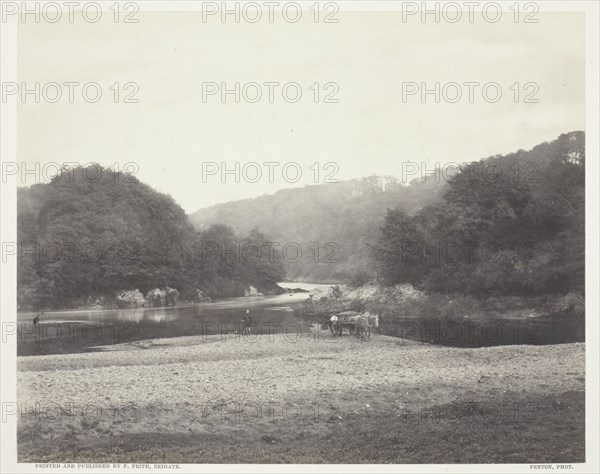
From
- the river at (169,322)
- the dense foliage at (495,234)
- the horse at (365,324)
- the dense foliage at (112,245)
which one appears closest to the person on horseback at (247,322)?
the river at (169,322)

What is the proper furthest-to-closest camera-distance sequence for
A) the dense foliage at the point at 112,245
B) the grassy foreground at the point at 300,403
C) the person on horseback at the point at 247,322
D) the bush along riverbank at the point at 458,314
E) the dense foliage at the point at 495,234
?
the person on horseback at the point at 247,322
the bush along riverbank at the point at 458,314
the dense foliage at the point at 495,234
the dense foliage at the point at 112,245
the grassy foreground at the point at 300,403

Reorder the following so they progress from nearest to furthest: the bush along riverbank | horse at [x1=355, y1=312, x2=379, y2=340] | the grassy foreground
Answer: the grassy foreground < the bush along riverbank < horse at [x1=355, y1=312, x2=379, y2=340]

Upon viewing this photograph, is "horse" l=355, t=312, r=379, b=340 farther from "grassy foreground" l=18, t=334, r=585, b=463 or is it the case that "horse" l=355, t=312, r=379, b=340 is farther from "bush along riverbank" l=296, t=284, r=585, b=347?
"grassy foreground" l=18, t=334, r=585, b=463

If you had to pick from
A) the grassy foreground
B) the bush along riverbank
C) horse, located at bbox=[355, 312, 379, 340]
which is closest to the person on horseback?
the grassy foreground

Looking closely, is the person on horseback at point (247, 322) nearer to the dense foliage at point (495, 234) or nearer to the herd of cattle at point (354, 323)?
the herd of cattle at point (354, 323)

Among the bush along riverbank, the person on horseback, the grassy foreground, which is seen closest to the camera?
the grassy foreground

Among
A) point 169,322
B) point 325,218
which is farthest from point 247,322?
point 325,218
